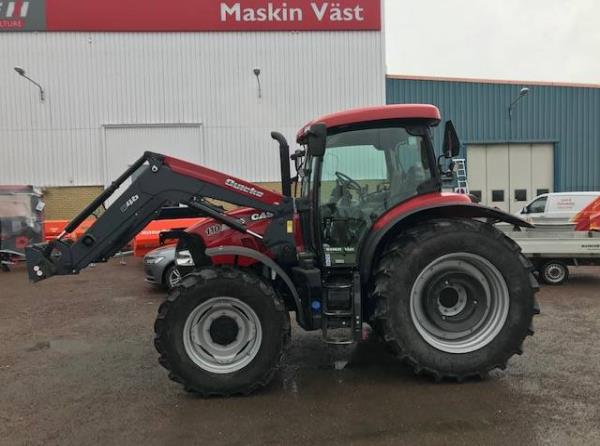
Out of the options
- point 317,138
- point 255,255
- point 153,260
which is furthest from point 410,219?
point 153,260

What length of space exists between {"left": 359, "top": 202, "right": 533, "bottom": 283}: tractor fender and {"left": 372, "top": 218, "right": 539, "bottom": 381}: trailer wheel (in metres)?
0.10

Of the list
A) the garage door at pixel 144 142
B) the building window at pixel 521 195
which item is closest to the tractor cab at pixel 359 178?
the garage door at pixel 144 142

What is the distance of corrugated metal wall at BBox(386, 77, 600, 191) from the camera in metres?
20.7

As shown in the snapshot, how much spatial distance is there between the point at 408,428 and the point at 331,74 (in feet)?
59.1

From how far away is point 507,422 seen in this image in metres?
3.76

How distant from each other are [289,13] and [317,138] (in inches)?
680

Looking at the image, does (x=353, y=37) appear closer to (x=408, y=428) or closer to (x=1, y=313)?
(x=1, y=313)

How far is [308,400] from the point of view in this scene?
425 centimetres

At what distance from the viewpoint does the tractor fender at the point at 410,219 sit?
4.45 meters

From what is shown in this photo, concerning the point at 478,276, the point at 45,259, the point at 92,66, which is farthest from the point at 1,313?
the point at 92,66

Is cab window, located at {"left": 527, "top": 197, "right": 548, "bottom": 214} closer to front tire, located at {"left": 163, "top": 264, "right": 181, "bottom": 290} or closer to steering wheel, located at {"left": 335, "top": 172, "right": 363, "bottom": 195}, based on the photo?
front tire, located at {"left": 163, "top": 264, "right": 181, "bottom": 290}

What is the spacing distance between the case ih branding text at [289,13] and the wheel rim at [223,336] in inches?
692

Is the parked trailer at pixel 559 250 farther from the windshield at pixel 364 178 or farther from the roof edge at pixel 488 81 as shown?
the roof edge at pixel 488 81

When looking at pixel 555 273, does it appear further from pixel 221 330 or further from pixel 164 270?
pixel 221 330
